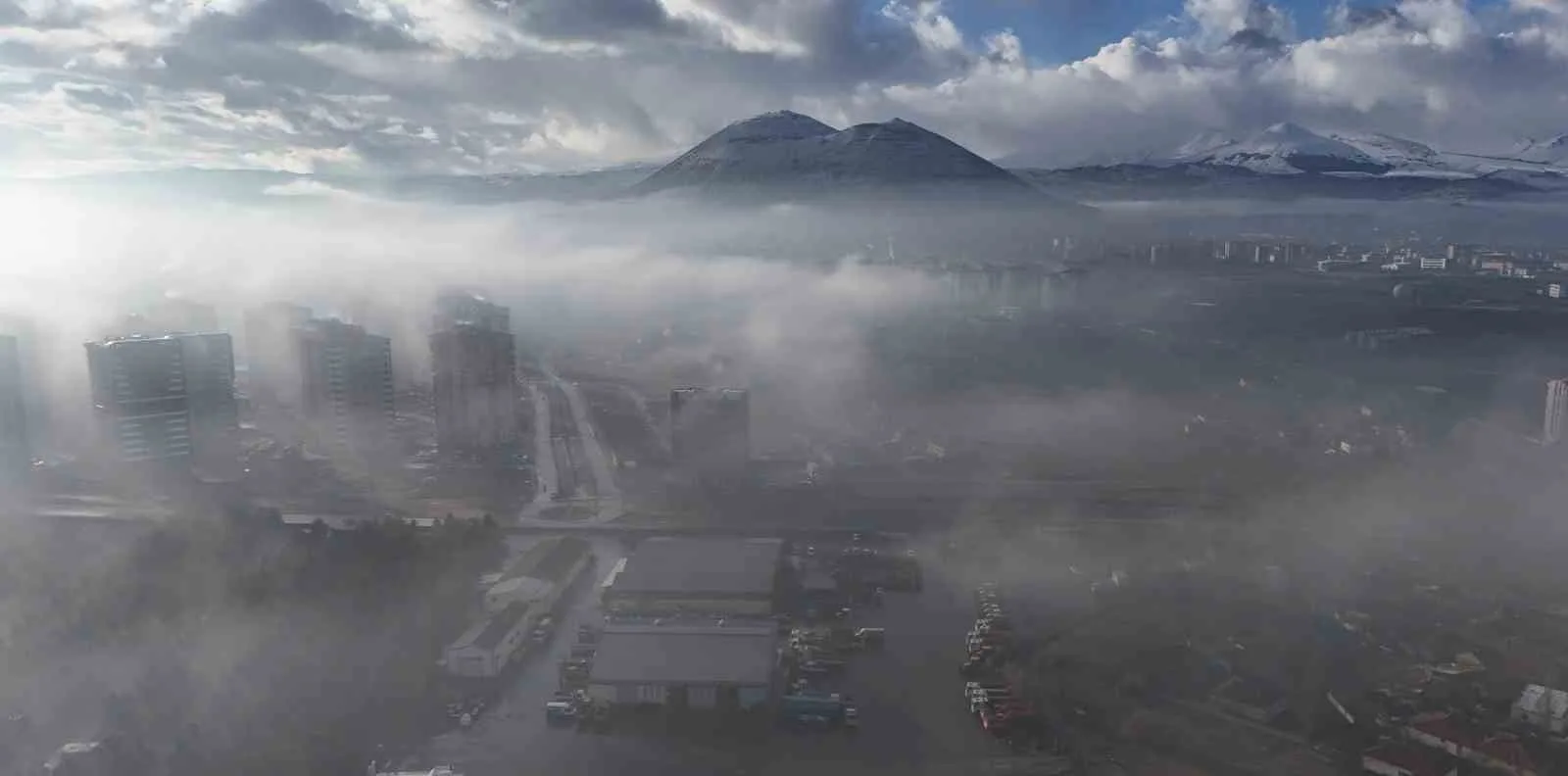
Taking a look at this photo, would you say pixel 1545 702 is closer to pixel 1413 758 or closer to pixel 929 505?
pixel 1413 758

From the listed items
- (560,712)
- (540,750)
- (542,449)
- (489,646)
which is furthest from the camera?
(542,449)

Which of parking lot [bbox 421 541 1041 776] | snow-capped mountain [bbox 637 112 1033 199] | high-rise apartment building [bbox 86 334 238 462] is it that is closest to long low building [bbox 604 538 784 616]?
parking lot [bbox 421 541 1041 776]

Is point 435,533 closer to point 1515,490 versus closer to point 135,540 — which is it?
point 135,540

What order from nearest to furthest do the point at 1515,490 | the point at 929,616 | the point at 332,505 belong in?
the point at 929,616 < the point at 1515,490 < the point at 332,505

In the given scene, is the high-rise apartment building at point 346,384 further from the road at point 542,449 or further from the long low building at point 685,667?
the long low building at point 685,667

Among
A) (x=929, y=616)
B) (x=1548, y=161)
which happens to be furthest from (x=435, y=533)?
(x=1548, y=161)

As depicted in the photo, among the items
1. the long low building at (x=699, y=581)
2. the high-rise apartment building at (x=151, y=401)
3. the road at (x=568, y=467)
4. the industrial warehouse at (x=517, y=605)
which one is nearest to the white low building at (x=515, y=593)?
the industrial warehouse at (x=517, y=605)

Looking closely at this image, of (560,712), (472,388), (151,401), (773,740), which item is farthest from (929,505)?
(151,401)
